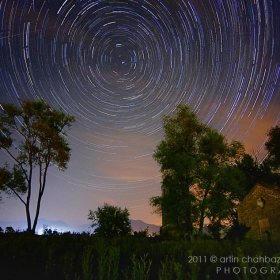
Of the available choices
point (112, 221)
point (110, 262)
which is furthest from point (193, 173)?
point (110, 262)

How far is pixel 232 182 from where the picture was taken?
27.6 m

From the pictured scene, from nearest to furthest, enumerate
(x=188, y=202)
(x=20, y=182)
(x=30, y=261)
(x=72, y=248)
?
1. (x=30, y=261)
2. (x=72, y=248)
3. (x=188, y=202)
4. (x=20, y=182)

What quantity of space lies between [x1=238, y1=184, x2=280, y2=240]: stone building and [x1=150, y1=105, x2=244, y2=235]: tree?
3527mm

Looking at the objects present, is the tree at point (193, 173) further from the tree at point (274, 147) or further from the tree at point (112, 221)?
the tree at point (274, 147)

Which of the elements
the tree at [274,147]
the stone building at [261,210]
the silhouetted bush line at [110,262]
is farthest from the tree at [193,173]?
the tree at [274,147]

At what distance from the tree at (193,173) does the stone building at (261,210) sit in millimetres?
3527

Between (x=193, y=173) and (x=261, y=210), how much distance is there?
9.84 metres

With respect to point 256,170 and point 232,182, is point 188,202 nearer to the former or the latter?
point 232,182

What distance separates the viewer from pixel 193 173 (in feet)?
90.5

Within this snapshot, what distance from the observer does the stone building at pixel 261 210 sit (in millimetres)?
29406

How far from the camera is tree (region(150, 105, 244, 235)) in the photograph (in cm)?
2673

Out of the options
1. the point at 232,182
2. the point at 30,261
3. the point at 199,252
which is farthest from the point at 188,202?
the point at 30,261

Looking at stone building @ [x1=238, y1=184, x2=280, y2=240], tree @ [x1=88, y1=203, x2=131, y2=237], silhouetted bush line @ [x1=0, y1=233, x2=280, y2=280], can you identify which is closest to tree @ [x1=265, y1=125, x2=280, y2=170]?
stone building @ [x1=238, y1=184, x2=280, y2=240]

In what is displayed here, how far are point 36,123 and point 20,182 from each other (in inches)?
237
